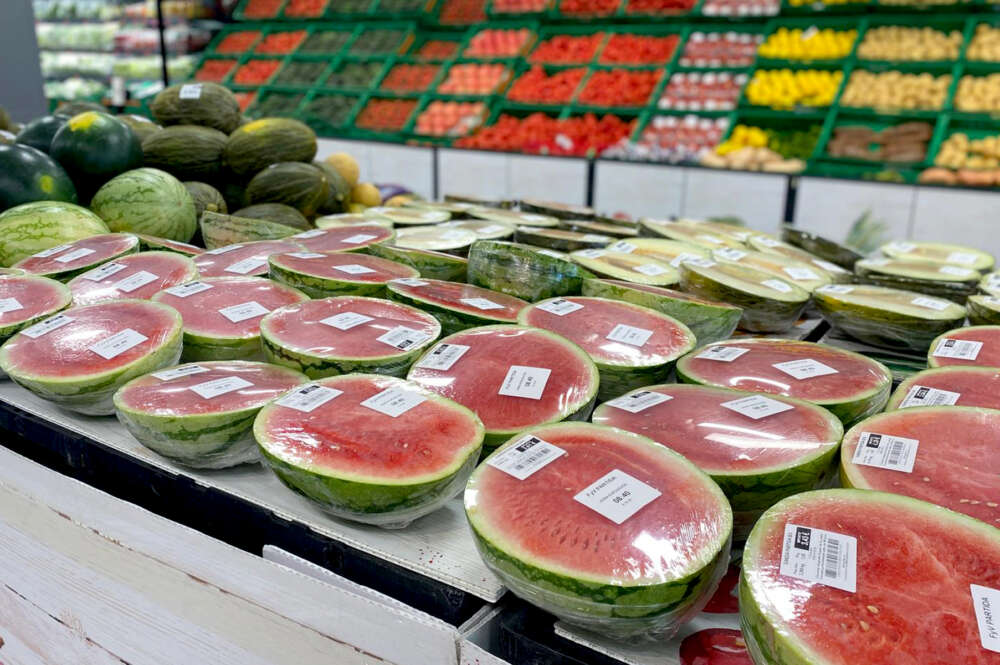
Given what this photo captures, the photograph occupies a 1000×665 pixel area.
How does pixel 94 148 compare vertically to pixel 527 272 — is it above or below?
above

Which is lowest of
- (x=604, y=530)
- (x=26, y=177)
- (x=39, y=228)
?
(x=604, y=530)

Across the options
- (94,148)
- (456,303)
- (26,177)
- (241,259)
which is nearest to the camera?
→ (456,303)

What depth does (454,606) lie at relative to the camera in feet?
2.89

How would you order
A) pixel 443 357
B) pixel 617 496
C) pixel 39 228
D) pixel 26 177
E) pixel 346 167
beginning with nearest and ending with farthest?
pixel 617 496 < pixel 443 357 < pixel 39 228 < pixel 26 177 < pixel 346 167

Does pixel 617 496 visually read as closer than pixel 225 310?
Yes

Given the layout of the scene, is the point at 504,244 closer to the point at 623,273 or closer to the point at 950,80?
the point at 623,273

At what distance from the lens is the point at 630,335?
1.33 meters

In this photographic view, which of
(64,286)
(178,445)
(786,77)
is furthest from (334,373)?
(786,77)

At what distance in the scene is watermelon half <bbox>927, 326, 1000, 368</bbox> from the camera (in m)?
1.30

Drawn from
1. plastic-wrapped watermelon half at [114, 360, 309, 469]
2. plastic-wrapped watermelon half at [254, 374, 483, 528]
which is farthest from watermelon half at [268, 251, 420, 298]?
plastic-wrapped watermelon half at [254, 374, 483, 528]

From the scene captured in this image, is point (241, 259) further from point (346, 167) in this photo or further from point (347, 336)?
point (346, 167)

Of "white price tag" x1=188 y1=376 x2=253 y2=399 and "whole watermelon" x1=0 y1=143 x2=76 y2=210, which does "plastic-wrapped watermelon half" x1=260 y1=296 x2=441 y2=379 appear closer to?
"white price tag" x1=188 y1=376 x2=253 y2=399

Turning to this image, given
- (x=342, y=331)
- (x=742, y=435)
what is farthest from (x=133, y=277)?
(x=742, y=435)

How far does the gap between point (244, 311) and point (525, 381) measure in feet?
1.94
